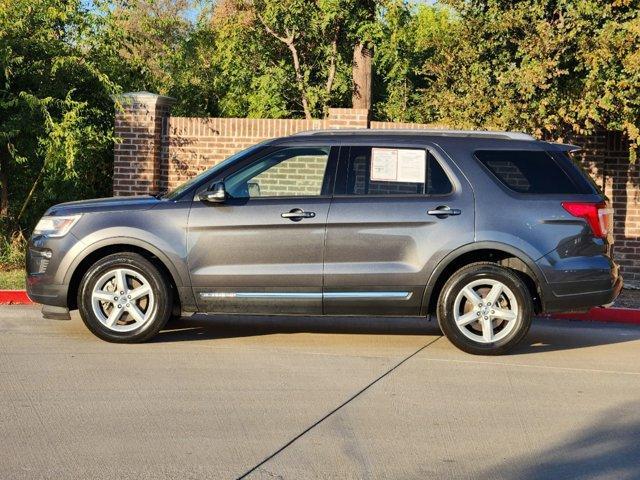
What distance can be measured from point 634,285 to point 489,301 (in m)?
6.15

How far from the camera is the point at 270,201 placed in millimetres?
9227

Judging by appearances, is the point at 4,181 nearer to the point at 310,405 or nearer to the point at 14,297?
the point at 14,297

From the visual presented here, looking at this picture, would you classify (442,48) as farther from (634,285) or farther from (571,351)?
(571,351)

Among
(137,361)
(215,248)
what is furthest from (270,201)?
(137,361)

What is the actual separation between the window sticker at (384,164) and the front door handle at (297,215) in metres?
0.65

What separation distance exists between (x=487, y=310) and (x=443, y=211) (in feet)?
2.95

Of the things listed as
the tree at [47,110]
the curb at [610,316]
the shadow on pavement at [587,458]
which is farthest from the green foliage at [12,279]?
the shadow on pavement at [587,458]

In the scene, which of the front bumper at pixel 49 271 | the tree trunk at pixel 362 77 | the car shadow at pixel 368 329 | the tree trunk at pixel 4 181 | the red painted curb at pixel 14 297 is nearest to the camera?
the front bumper at pixel 49 271

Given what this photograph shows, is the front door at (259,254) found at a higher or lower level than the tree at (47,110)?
lower

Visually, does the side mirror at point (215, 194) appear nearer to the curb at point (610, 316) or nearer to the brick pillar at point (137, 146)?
the curb at point (610, 316)

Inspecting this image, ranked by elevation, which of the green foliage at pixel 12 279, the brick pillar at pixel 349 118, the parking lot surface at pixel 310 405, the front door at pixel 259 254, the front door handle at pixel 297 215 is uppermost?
the brick pillar at pixel 349 118

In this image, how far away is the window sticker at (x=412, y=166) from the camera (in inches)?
364

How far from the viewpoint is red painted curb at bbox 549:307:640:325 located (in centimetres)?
1162

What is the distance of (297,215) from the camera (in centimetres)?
909
